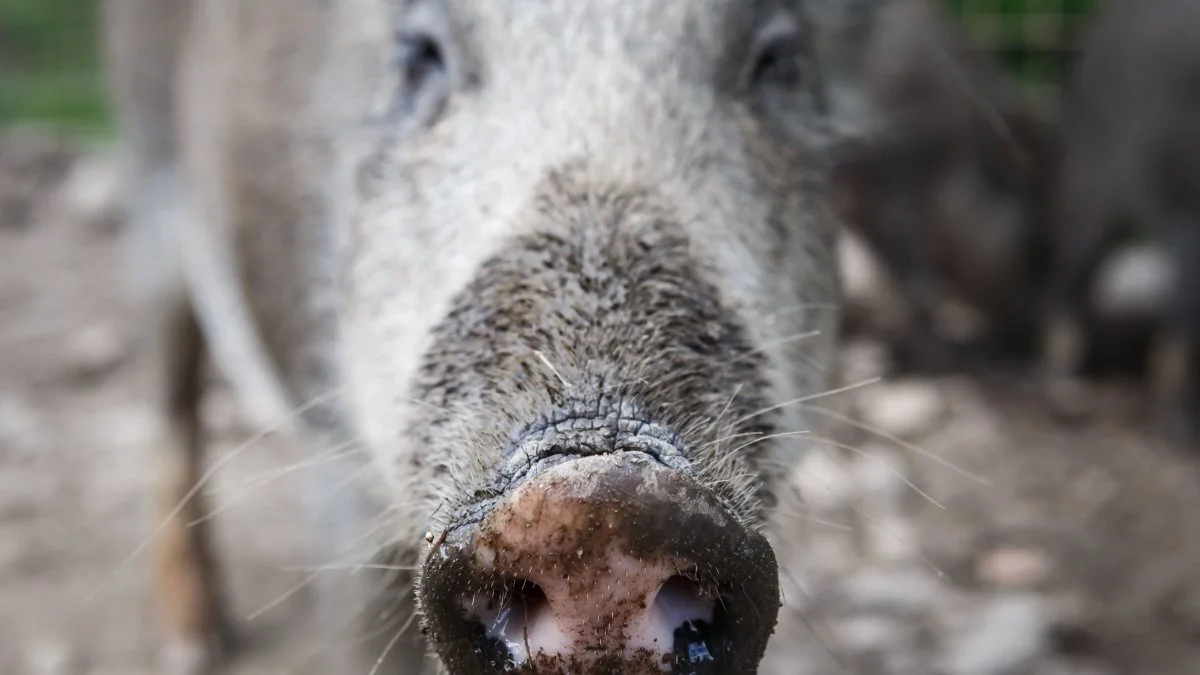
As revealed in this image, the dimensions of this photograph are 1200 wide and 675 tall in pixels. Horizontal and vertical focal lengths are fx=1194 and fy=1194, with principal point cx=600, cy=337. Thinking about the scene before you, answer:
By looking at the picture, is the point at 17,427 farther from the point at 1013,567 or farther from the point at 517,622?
the point at 517,622

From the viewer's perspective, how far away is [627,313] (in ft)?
4.32

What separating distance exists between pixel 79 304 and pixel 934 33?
4237 millimetres

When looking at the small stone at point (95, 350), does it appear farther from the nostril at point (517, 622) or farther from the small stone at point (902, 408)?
the nostril at point (517, 622)

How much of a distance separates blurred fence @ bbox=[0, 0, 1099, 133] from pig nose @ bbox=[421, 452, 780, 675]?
6866mm

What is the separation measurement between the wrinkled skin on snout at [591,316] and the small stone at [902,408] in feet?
7.96

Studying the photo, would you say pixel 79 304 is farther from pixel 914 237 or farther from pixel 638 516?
pixel 638 516

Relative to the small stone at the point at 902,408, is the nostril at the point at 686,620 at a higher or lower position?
higher

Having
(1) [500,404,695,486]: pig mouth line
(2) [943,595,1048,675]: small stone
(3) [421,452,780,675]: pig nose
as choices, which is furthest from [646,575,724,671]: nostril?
(2) [943,595,1048,675]: small stone

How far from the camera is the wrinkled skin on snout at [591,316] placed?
1.05 metres

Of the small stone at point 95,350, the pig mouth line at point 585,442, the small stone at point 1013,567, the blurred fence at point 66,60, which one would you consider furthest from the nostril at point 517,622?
the blurred fence at point 66,60

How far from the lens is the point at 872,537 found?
3.50 m

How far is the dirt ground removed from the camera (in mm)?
3025

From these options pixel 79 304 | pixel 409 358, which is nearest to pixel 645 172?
pixel 409 358

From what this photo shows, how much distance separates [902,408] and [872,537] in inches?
47.0
